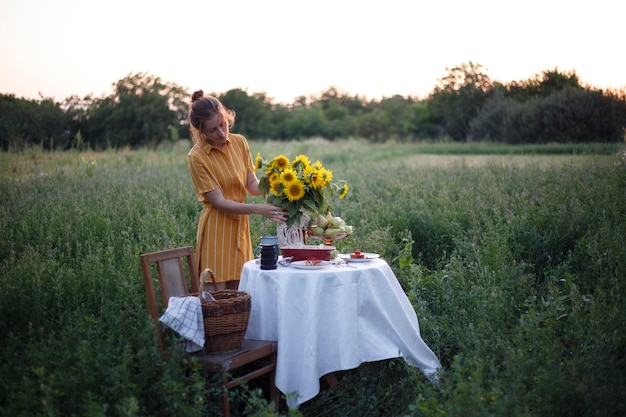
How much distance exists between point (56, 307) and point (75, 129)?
72.4ft

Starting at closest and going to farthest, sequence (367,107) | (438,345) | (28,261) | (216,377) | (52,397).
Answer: (52,397), (216,377), (438,345), (28,261), (367,107)

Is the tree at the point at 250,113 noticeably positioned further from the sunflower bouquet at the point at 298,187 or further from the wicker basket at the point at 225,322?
the wicker basket at the point at 225,322

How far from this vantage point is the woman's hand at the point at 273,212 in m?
4.53

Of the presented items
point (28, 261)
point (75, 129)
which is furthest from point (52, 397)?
point (75, 129)

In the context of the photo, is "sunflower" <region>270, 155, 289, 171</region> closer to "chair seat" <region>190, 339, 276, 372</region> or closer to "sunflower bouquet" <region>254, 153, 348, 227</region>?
"sunflower bouquet" <region>254, 153, 348, 227</region>

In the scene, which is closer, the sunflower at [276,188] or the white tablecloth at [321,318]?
the white tablecloth at [321,318]

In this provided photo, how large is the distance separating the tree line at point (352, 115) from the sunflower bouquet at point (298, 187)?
12159 millimetres

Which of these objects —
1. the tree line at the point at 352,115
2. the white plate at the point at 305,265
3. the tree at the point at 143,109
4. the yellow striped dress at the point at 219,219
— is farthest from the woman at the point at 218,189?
the tree at the point at 143,109

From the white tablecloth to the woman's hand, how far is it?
43 centimetres

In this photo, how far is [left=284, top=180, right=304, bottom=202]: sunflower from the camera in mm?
4465

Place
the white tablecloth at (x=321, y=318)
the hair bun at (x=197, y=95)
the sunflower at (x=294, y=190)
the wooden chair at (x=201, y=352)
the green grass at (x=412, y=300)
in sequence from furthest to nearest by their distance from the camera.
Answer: the hair bun at (x=197, y=95) < the sunflower at (x=294, y=190) < the white tablecloth at (x=321, y=318) < the wooden chair at (x=201, y=352) < the green grass at (x=412, y=300)

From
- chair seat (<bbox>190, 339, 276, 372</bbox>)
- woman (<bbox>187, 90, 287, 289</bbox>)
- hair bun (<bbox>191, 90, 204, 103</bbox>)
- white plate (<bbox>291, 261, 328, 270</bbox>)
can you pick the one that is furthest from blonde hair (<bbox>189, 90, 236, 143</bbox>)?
chair seat (<bbox>190, 339, 276, 372</bbox>)

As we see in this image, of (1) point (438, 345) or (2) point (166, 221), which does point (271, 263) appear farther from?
(2) point (166, 221)

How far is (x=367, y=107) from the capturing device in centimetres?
6169
